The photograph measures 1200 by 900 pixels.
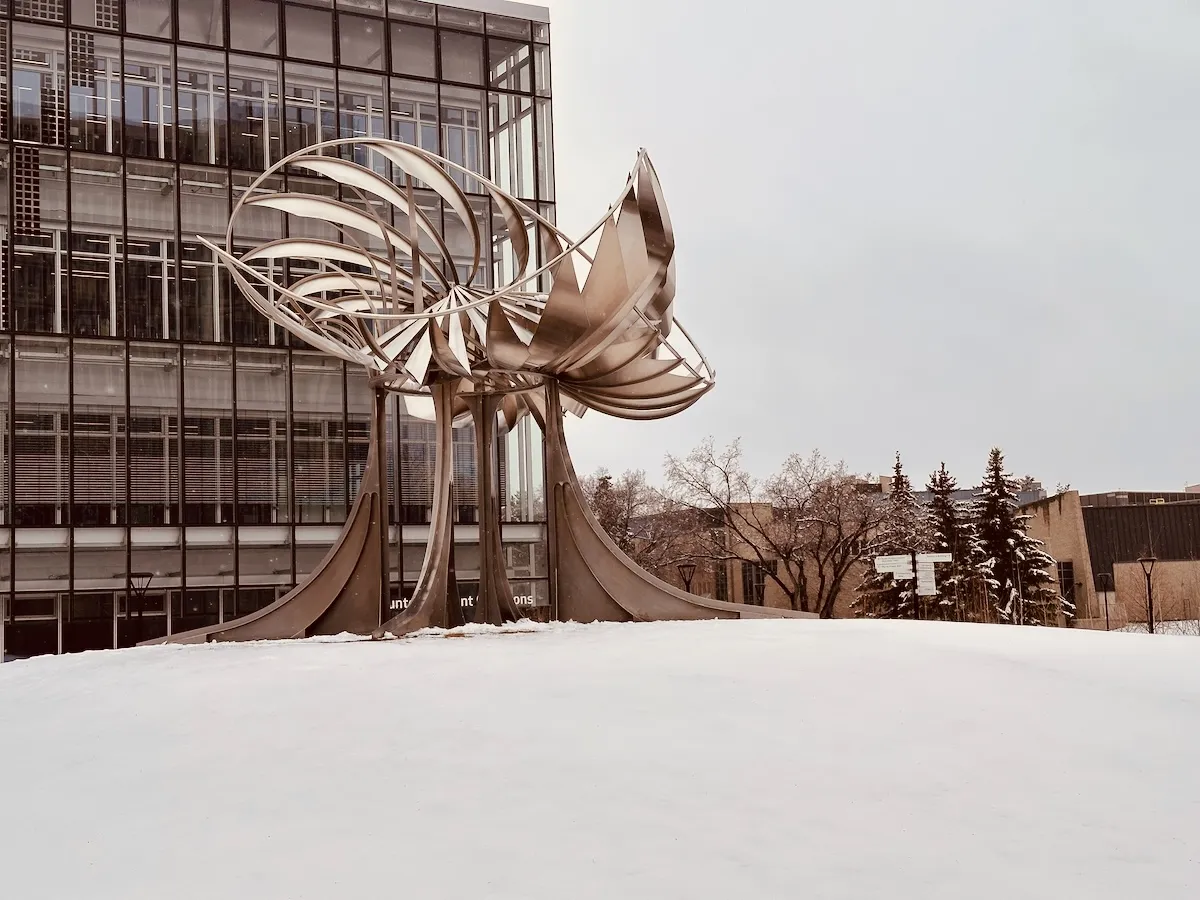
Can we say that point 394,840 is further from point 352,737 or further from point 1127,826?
point 1127,826

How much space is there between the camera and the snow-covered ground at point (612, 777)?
716 cm

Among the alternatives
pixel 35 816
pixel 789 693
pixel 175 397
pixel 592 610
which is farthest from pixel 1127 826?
pixel 175 397

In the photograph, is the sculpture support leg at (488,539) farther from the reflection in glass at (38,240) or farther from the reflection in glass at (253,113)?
the reflection in glass at (253,113)

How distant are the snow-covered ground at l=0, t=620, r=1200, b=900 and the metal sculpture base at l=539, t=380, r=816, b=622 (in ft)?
17.1

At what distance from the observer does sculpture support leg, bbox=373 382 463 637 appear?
1706cm

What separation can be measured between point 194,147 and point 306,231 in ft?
11.3

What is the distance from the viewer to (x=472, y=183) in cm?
3316

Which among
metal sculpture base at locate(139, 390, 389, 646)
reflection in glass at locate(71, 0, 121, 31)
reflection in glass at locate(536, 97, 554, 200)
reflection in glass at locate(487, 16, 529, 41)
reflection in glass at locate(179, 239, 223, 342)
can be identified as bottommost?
metal sculpture base at locate(139, 390, 389, 646)

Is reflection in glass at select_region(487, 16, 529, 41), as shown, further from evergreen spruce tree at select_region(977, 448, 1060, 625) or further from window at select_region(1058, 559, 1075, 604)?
window at select_region(1058, 559, 1075, 604)


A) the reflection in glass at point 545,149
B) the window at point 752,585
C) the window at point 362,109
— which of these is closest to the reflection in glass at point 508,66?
the reflection in glass at point 545,149

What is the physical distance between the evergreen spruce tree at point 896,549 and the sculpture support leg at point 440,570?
2660 cm

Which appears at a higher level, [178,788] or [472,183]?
[472,183]

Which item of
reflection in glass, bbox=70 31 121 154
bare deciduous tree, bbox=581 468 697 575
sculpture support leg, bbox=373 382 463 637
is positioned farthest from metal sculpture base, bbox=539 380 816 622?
bare deciduous tree, bbox=581 468 697 575

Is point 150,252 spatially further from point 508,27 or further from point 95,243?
point 508,27
